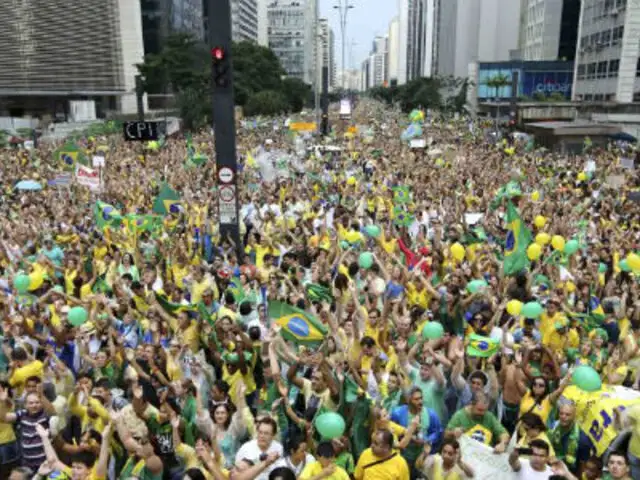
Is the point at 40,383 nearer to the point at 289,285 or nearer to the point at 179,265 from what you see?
the point at 289,285

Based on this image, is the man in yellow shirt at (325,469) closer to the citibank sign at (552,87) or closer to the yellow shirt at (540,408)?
the yellow shirt at (540,408)

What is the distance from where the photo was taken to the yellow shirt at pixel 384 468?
4.15 metres

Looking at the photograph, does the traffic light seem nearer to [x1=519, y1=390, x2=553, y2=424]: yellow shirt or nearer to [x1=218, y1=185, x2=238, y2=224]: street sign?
[x1=218, y1=185, x2=238, y2=224]: street sign

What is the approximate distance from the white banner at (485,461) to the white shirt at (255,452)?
125 centimetres

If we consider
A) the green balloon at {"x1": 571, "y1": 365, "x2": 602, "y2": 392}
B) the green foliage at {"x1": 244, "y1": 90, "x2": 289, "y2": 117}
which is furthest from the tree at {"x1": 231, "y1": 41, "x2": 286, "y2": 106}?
the green balloon at {"x1": 571, "y1": 365, "x2": 602, "y2": 392}

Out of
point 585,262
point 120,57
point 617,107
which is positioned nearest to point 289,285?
point 585,262

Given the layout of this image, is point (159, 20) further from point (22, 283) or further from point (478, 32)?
point (22, 283)

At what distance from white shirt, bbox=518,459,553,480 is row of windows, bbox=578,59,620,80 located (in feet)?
174

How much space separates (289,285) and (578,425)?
151 inches

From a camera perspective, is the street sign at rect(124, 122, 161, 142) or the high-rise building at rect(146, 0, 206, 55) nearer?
the street sign at rect(124, 122, 161, 142)

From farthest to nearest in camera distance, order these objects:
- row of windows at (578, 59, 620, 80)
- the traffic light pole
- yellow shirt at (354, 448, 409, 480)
Result: row of windows at (578, 59, 620, 80)
the traffic light pole
yellow shirt at (354, 448, 409, 480)

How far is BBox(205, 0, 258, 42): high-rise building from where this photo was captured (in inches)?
4803

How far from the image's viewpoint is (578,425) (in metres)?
4.75

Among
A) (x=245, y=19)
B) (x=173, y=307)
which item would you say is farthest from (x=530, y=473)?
(x=245, y=19)
